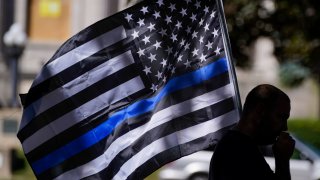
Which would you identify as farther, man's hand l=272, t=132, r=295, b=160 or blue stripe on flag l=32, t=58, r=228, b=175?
blue stripe on flag l=32, t=58, r=228, b=175

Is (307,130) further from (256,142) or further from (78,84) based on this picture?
(256,142)

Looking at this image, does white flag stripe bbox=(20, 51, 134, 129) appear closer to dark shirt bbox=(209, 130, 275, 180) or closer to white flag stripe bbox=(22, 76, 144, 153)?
white flag stripe bbox=(22, 76, 144, 153)

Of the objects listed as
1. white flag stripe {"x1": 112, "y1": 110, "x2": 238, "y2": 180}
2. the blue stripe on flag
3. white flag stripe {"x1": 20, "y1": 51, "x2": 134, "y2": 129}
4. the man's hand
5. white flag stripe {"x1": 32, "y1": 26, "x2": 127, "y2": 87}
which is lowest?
white flag stripe {"x1": 112, "y1": 110, "x2": 238, "y2": 180}

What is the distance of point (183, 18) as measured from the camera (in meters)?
5.18

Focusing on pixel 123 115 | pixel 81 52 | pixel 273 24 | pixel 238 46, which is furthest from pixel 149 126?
pixel 273 24

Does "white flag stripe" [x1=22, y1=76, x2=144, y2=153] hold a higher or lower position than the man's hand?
higher

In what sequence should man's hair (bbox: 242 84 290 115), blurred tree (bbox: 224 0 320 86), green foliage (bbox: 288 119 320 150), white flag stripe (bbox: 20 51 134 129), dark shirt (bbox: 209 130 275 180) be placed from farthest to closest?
1. green foliage (bbox: 288 119 320 150)
2. blurred tree (bbox: 224 0 320 86)
3. white flag stripe (bbox: 20 51 134 129)
4. man's hair (bbox: 242 84 290 115)
5. dark shirt (bbox: 209 130 275 180)

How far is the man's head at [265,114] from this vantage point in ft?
13.0

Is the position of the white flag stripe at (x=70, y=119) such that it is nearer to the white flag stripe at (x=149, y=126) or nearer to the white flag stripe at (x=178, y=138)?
the white flag stripe at (x=149, y=126)

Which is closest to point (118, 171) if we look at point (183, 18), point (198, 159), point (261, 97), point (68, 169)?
point (68, 169)

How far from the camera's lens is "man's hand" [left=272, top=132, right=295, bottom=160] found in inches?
158

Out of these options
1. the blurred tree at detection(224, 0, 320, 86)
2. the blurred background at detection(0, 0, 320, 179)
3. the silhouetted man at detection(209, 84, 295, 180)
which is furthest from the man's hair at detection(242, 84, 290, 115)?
the blurred tree at detection(224, 0, 320, 86)

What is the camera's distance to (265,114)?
157 inches

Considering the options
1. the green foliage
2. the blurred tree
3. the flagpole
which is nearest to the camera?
the flagpole
